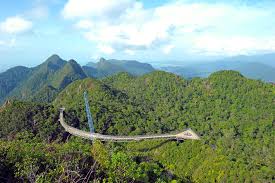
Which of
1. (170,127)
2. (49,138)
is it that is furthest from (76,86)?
(49,138)

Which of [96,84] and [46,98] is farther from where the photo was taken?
[46,98]

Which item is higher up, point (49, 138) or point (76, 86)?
point (76, 86)

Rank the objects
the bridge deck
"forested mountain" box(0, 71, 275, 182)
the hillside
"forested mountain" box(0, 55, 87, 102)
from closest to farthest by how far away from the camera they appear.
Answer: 1. "forested mountain" box(0, 71, 275, 182)
2. the hillside
3. the bridge deck
4. "forested mountain" box(0, 55, 87, 102)

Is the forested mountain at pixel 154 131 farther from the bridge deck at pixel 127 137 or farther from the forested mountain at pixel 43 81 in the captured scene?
the forested mountain at pixel 43 81

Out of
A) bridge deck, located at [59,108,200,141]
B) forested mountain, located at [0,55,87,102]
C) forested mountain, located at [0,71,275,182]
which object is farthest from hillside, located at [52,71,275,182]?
forested mountain, located at [0,55,87,102]

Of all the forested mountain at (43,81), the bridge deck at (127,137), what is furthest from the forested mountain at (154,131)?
the forested mountain at (43,81)

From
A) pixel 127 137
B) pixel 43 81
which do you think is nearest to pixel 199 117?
pixel 127 137

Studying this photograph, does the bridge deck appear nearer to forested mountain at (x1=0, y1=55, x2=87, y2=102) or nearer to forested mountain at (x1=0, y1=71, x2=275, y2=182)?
forested mountain at (x1=0, y1=71, x2=275, y2=182)

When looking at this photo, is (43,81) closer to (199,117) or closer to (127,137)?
(199,117)

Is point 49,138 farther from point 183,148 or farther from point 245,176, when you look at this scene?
point 245,176
